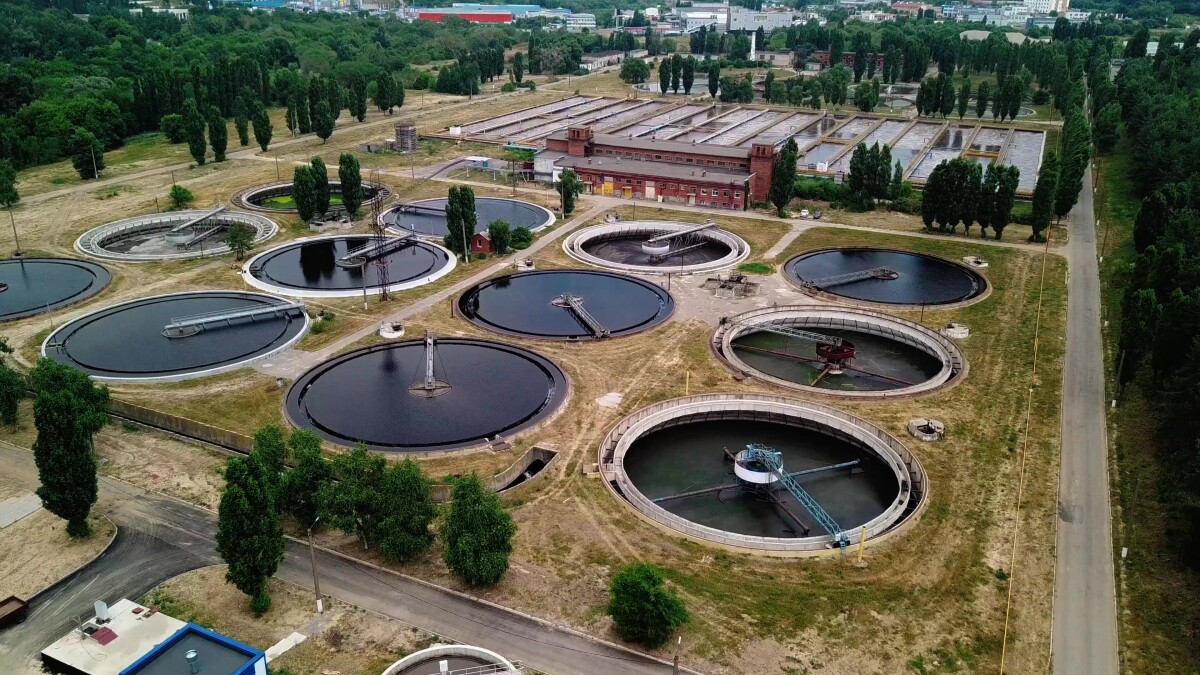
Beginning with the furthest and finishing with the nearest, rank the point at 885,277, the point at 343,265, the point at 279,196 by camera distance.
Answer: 1. the point at 279,196
2. the point at 343,265
3. the point at 885,277

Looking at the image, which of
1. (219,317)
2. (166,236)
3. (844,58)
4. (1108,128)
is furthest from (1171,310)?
(844,58)

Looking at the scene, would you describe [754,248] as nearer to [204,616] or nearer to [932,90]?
[204,616]

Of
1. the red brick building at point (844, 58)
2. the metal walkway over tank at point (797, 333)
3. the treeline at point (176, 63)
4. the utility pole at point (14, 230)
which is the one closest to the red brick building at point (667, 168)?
the metal walkway over tank at point (797, 333)

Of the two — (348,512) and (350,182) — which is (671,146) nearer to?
(350,182)

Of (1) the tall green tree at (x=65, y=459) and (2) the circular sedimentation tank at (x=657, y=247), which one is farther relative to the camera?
(2) the circular sedimentation tank at (x=657, y=247)

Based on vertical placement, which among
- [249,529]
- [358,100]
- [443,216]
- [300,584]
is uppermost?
[358,100]

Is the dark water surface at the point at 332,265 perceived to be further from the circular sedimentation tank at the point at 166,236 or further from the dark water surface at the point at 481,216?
the dark water surface at the point at 481,216
